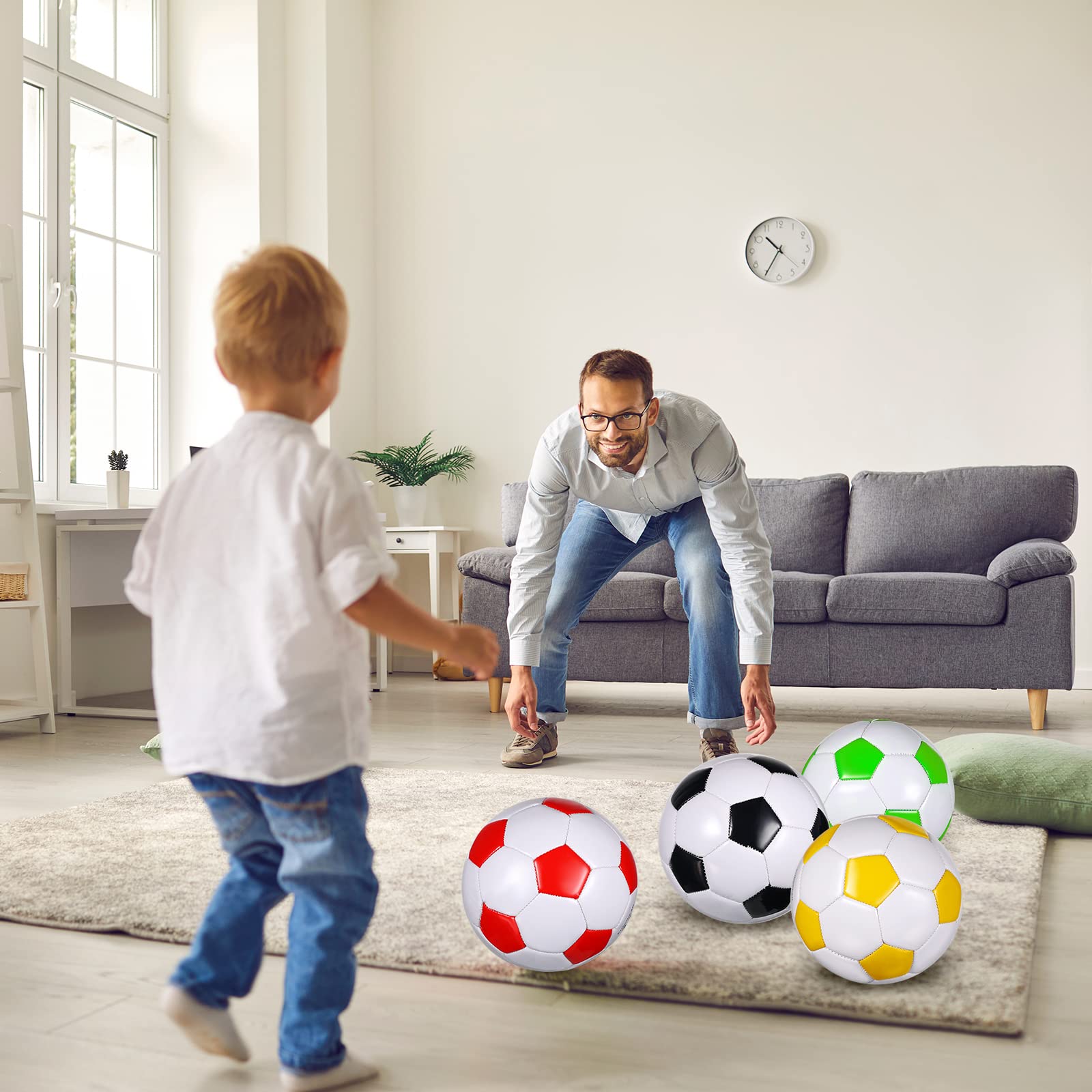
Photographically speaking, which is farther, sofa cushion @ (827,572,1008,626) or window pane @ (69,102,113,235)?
window pane @ (69,102,113,235)

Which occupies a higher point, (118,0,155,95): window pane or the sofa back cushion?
(118,0,155,95): window pane

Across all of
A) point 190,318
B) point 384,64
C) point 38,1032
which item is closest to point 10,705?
point 190,318

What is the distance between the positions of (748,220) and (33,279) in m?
2.84

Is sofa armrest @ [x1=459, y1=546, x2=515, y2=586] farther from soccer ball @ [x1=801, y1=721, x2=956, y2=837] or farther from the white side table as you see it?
soccer ball @ [x1=801, y1=721, x2=956, y2=837]

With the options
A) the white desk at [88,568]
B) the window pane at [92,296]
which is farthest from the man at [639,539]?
the window pane at [92,296]

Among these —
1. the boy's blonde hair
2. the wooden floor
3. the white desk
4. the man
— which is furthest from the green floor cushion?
the white desk

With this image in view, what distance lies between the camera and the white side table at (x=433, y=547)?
4852 millimetres

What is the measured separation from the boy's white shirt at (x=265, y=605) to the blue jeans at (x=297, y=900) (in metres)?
0.05

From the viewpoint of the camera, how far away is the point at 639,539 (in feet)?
9.43

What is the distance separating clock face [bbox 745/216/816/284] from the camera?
16.1ft

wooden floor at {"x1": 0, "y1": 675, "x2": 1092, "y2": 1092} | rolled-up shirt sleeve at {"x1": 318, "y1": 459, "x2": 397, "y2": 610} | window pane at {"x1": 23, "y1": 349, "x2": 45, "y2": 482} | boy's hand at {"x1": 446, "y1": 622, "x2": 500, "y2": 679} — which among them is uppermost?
window pane at {"x1": 23, "y1": 349, "x2": 45, "y2": 482}

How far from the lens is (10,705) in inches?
147

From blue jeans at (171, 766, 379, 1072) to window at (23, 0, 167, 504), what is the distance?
12.1 ft

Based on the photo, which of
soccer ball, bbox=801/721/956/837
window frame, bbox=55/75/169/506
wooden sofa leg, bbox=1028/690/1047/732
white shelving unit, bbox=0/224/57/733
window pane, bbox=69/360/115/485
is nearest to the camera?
soccer ball, bbox=801/721/956/837
